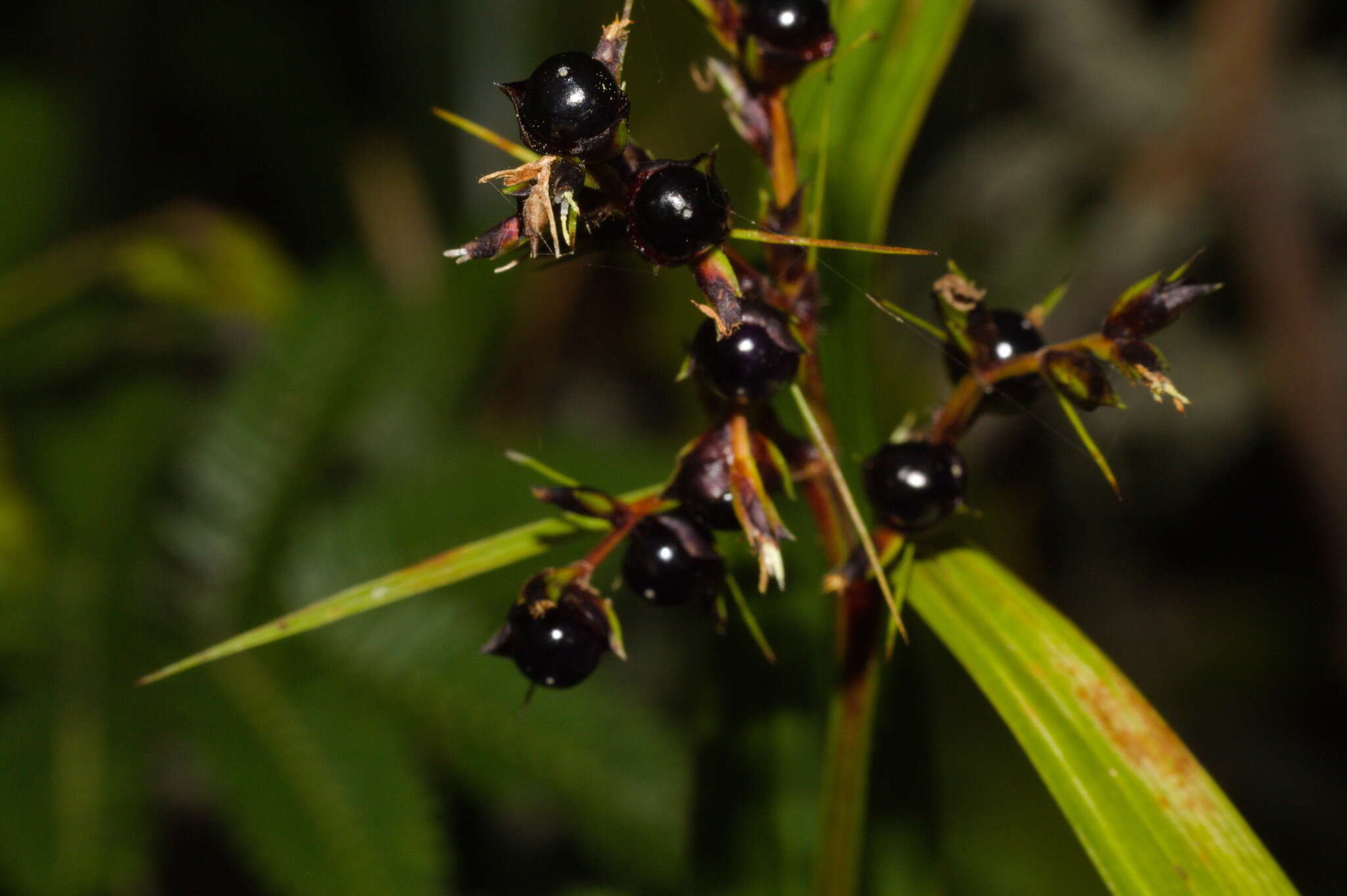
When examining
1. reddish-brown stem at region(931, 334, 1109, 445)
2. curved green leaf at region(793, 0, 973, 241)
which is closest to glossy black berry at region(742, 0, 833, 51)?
curved green leaf at region(793, 0, 973, 241)

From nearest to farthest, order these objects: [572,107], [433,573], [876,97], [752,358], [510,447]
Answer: [572,107], [752,358], [433,573], [876,97], [510,447]

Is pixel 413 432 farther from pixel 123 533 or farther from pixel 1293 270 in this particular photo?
pixel 1293 270

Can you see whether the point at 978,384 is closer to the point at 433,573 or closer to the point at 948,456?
the point at 948,456

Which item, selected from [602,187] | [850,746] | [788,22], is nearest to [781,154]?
[788,22]

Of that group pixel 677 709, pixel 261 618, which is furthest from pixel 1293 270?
pixel 261 618

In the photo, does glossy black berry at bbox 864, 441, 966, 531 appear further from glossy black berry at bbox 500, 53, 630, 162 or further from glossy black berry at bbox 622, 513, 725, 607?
glossy black berry at bbox 500, 53, 630, 162

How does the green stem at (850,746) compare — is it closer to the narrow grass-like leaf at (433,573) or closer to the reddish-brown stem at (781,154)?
the narrow grass-like leaf at (433,573)
